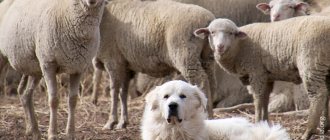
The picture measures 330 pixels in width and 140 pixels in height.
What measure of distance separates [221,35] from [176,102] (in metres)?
2.93

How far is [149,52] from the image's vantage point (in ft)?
40.2

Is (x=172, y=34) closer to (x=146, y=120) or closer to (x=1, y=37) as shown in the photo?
(x=1, y=37)

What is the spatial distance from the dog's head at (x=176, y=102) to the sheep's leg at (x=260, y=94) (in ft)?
8.49

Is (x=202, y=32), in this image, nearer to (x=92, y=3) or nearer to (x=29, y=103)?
(x=92, y=3)

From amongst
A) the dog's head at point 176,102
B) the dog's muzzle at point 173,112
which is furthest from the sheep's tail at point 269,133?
the dog's muzzle at point 173,112

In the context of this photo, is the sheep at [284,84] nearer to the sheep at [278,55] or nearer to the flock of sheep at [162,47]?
the flock of sheep at [162,47]

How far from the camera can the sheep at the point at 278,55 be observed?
10820mm

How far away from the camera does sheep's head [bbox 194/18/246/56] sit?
1152cm

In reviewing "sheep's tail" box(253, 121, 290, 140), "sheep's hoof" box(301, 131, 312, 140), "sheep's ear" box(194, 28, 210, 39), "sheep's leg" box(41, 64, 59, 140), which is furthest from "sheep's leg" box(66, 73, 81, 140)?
"sheep's hoof" box(301, 131, 312, 140)

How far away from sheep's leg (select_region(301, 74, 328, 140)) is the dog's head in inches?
87.6

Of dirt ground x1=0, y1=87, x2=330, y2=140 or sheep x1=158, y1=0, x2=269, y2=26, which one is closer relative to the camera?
dirt ground x1=0, y1=87, x2=330, y2=140

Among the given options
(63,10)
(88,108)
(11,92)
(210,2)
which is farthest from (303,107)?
(11,92)

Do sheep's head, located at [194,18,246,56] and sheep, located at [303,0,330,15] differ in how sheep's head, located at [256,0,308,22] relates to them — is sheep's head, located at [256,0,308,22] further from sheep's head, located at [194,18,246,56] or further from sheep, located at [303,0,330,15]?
sheep's head, located at [194,18,246,56]

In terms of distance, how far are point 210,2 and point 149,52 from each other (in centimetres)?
213
